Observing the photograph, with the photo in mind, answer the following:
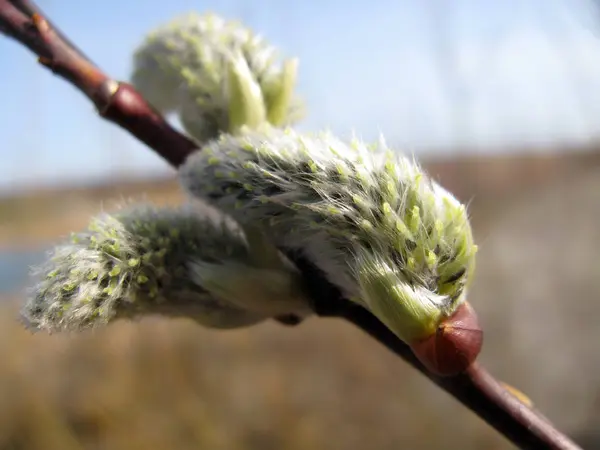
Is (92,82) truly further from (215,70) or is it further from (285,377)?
(285,377)

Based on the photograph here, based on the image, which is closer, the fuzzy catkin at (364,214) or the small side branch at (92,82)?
the fuzzy catkin at (364,214)

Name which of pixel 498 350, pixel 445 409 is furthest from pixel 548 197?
pixel 445 409

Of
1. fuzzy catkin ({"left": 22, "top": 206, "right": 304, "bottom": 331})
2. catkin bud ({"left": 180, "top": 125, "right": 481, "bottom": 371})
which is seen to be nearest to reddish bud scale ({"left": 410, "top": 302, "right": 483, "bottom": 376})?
catkin bud ({"left": 180, "top": 125, "right": 481, "bottom": 371})

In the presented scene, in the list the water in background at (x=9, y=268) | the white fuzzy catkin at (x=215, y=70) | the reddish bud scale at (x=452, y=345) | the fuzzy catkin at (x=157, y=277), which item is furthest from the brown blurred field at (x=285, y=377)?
the reddish bud scale at (x=452, y=345)

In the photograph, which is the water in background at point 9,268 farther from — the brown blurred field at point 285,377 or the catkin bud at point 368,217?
the catkin bud at point 368,217

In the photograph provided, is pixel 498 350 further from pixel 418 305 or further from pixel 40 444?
pixel 418 305

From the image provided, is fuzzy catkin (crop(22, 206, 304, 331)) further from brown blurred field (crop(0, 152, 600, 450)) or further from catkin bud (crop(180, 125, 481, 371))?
brown blurred field (crop(0, 152, 600, 450))

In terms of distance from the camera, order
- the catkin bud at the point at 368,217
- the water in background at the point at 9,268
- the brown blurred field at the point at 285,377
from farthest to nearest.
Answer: the water in background at the point at 9,268 → the brown blurred field at the point at 285,377 → the catkin bud at the point at 368,217
